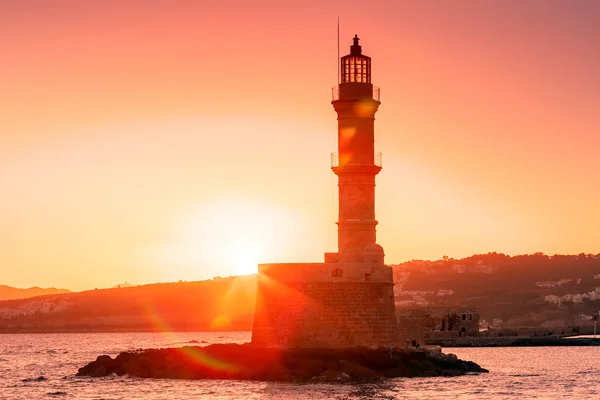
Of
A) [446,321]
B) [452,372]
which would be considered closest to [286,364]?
[452,372]

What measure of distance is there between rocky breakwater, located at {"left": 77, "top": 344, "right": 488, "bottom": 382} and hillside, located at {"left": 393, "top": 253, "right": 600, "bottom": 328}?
9121 centimetres

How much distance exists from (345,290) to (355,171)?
5.44 meters

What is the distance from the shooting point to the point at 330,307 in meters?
50.0

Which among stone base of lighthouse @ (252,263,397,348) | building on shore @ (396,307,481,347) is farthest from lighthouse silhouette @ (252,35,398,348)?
building on shore @ (396,307,481,347)

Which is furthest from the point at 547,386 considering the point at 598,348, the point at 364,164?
the point at 598,348

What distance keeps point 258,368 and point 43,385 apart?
1178 centimetres

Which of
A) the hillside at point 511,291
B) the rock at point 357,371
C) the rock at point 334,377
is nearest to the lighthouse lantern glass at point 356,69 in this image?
the rock at point 357,371

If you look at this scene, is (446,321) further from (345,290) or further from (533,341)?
(345,290)

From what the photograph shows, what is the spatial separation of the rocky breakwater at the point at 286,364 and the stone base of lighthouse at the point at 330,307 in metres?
0.62

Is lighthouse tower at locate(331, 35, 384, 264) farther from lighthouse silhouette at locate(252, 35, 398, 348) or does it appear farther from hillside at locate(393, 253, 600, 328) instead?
hillside at locate(393, 253, 600, 328)

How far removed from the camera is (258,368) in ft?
161

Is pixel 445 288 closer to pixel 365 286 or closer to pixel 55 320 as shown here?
pixel 55 320

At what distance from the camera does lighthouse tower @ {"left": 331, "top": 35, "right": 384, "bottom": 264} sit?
5216 cm

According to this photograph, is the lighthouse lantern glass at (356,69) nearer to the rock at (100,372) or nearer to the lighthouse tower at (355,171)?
the lighthouse tower at (355,171)
